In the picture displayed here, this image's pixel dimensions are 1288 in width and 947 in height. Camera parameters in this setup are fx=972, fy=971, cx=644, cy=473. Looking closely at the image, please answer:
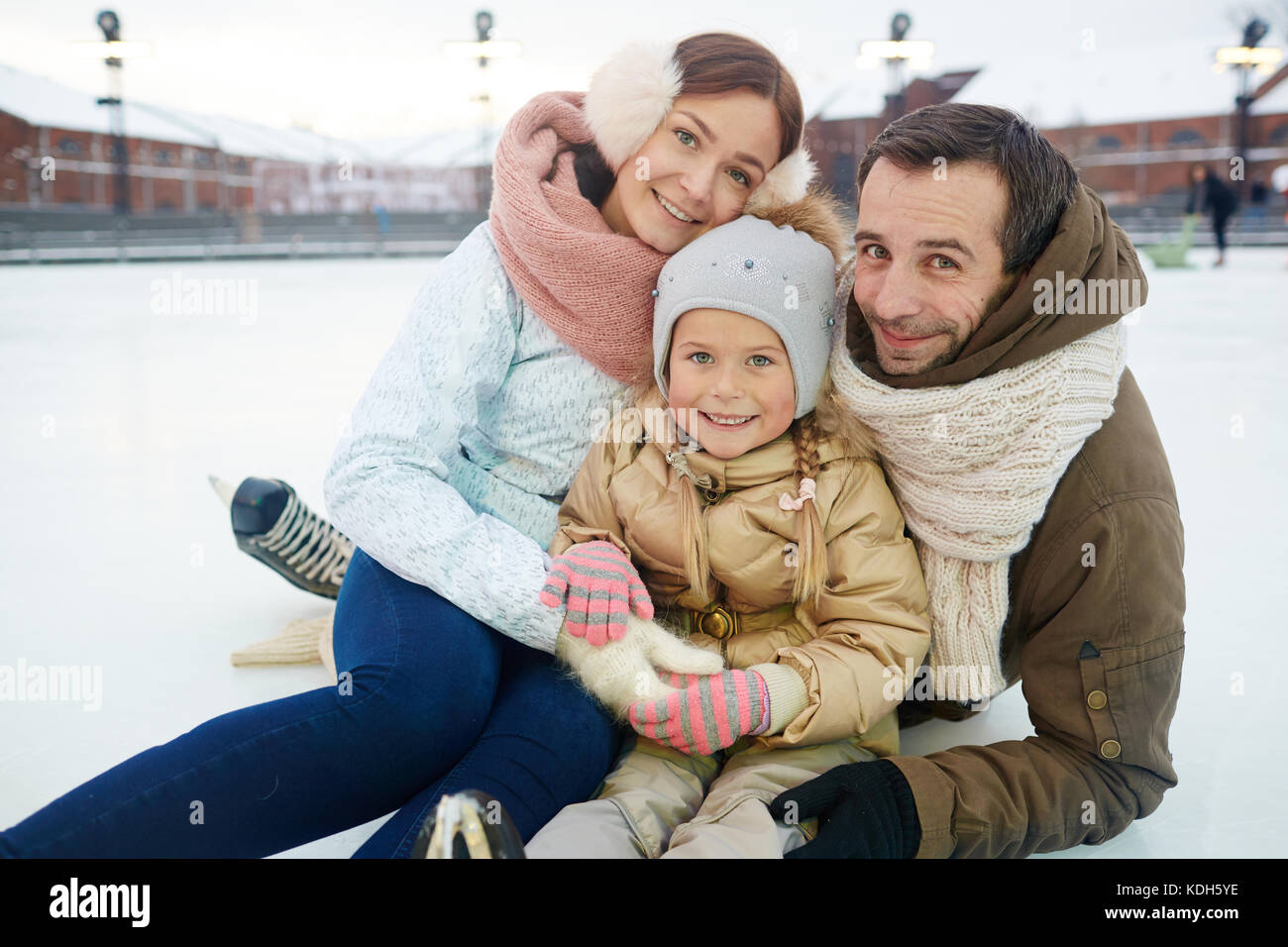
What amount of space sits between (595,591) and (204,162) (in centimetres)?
3218

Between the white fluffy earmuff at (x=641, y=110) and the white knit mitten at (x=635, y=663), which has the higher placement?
the white fluffy earmuff at (x=641, y=110)

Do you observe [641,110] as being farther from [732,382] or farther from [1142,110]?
[1142,110]

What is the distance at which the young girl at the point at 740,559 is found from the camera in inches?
55.0

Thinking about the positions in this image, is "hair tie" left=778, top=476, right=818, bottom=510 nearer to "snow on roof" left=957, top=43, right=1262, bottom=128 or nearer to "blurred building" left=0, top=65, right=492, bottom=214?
"blurred building" left=0, top=65, right=492, bottom=214

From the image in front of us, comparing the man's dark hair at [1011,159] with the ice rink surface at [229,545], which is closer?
the man's dark hair at [1011,159]

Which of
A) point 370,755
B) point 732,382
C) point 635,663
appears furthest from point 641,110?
point 370,755

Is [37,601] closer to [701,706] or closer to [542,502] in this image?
[542,502]

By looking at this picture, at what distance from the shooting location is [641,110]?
1.66 meters

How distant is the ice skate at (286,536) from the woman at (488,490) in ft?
1.99

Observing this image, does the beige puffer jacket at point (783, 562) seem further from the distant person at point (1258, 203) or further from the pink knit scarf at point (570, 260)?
the distant person at point (1258, 203)

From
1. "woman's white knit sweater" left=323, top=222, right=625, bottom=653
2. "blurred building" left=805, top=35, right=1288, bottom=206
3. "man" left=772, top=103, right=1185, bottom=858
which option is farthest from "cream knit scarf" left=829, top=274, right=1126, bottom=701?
"blurred building" left=805, top=35, right=1288, bottom=206

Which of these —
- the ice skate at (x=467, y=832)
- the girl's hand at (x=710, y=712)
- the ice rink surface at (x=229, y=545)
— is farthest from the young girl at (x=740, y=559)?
the ice rink surface at (x=229, y=545)
